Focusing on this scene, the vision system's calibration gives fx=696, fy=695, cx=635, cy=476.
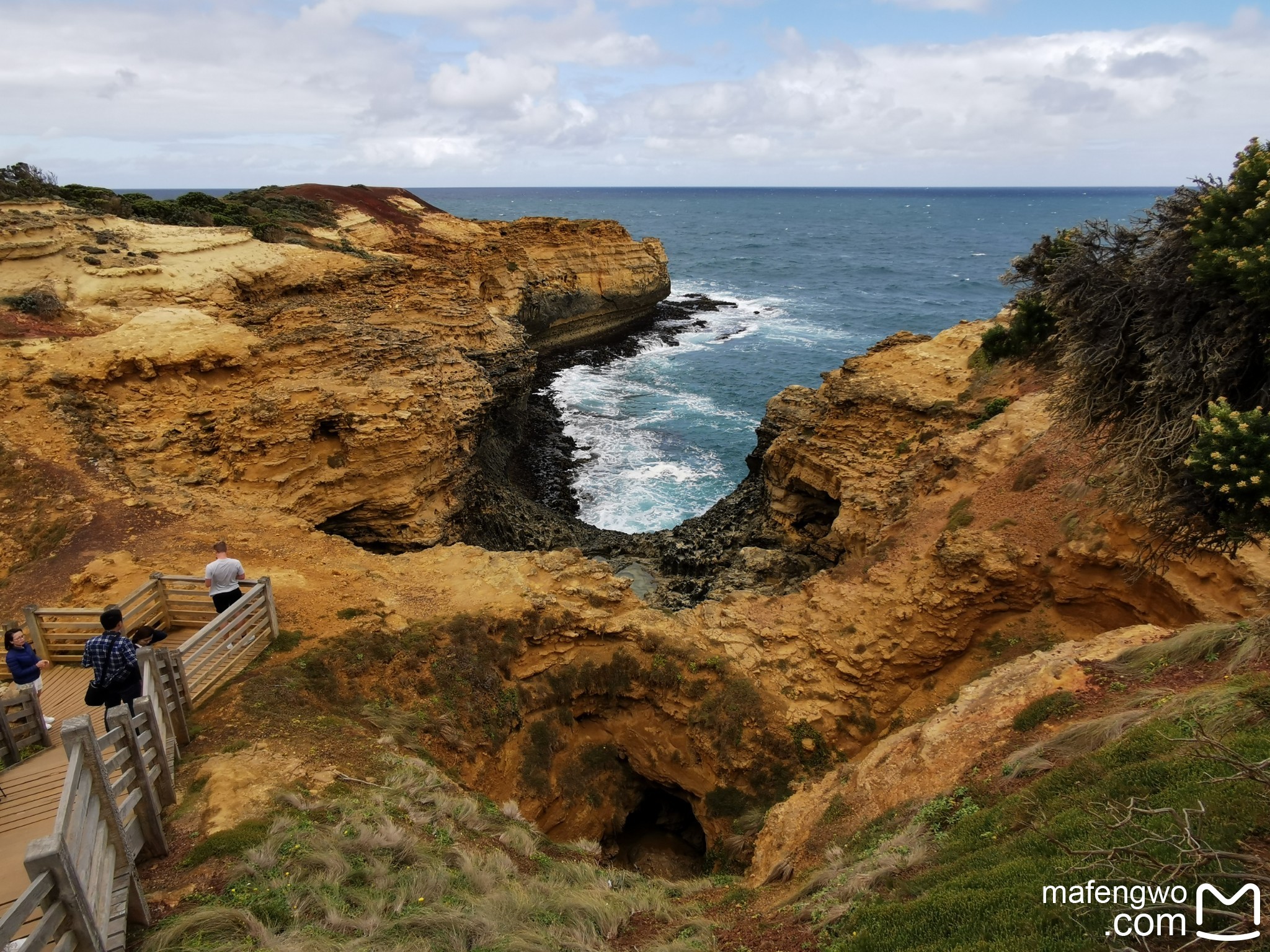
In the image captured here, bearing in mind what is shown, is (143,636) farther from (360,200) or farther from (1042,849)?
(360,200)

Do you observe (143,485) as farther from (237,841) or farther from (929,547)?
(929,547)

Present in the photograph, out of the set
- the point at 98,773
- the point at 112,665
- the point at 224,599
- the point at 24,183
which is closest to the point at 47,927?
the point at 98,773

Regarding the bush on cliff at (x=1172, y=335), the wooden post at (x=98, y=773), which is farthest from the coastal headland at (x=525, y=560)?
the bush on cliff at (x=1172, y=335)

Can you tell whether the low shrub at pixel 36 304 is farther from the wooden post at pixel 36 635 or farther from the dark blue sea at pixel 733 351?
the dark blue sea at pixel 733 351

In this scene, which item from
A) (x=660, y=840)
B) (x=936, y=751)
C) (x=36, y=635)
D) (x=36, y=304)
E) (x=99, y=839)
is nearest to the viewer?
(x=99, y=839)

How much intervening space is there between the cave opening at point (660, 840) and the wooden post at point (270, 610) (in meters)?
8.85

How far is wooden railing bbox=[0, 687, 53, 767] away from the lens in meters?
8.48

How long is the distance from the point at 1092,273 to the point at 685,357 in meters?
47.1

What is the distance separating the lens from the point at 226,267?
25906 millimetres

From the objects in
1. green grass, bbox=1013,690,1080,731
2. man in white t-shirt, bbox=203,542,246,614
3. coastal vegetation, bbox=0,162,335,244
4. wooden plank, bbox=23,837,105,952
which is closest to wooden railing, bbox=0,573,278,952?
wooden plank, bbox=23,837,105,952

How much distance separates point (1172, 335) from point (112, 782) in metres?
15.6

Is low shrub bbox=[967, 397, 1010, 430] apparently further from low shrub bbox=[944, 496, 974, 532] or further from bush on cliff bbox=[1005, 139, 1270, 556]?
bush on cliff bbox=[1005, 139, 1270, 556]

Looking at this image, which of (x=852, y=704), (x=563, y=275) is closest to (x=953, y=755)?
(x=852, y=704)

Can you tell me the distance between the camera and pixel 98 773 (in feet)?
21.1
